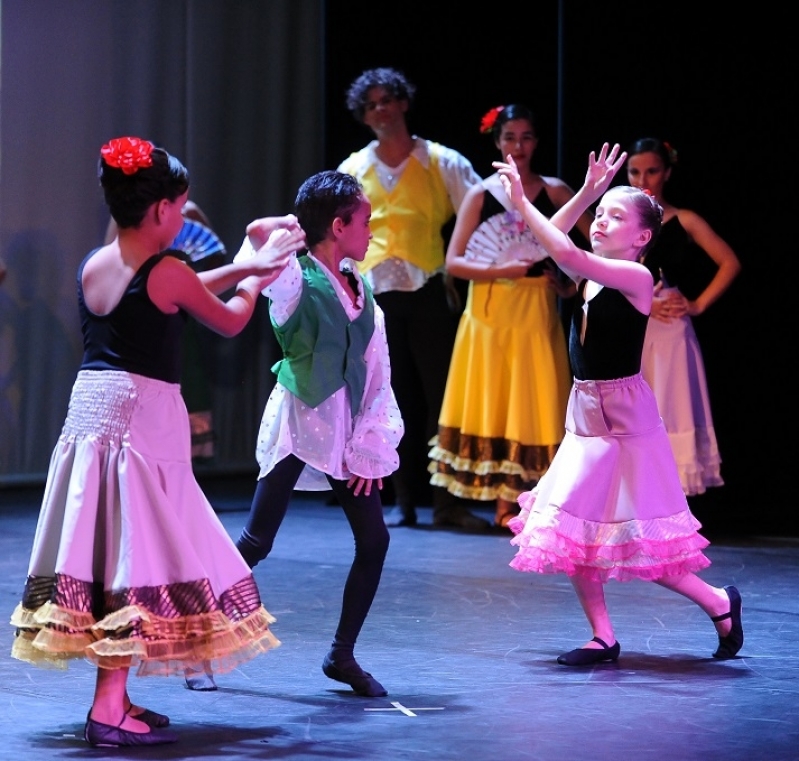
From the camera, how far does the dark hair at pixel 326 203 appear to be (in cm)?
367

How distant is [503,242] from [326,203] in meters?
2.82

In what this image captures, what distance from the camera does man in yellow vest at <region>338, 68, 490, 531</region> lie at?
261 inches

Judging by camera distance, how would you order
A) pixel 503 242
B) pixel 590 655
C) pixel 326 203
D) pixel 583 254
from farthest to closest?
pixel 503 242
pixel 590 655
pixel 583 254
pixel 326 203

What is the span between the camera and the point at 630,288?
13.0ft

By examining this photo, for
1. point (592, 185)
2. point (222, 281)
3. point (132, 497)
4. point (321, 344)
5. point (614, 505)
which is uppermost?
point (592, 185)

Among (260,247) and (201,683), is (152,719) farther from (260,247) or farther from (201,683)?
(260,247)

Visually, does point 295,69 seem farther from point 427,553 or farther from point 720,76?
point 427,553

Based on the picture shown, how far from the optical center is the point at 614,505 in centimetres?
396

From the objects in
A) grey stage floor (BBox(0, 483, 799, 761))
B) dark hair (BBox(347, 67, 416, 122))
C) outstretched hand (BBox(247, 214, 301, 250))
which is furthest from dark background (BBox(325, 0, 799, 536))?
outstretched hand (BBox(247, 214, 301, 250))

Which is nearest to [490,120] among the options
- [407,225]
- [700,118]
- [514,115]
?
[514,115]

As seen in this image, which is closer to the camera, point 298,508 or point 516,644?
point 516,644

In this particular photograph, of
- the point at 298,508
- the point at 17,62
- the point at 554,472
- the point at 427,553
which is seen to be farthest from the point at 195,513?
the point at 17,62

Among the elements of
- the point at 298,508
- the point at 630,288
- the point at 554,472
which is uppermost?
the point at 630,288

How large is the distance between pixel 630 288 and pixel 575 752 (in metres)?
1.37
